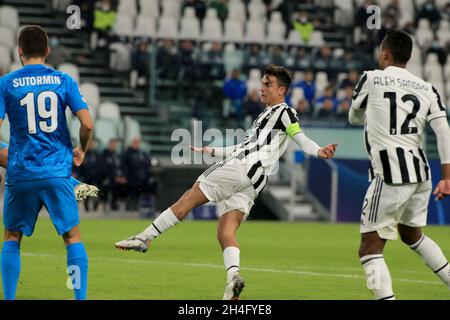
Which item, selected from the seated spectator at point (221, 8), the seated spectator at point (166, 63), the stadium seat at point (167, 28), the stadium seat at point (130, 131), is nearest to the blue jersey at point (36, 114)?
the stadium seat at point (130, 131)

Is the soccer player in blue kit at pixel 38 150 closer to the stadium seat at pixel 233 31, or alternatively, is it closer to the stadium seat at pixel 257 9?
the stadium seat at pixel 233 31

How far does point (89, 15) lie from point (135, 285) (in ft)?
53.7

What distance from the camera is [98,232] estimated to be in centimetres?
1842

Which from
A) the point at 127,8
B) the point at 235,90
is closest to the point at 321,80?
the point at 235,90

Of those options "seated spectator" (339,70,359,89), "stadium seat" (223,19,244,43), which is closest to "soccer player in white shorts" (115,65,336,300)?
"seated spectator" (339,70,359,89)

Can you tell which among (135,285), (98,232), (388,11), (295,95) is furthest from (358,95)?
(388,11)

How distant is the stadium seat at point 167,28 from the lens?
89.1 ft

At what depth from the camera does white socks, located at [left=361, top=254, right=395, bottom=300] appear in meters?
7.79

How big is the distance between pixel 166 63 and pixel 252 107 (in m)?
2.23

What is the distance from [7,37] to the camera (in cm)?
2461

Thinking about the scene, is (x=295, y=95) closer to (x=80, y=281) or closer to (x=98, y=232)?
(x=98, y=232)

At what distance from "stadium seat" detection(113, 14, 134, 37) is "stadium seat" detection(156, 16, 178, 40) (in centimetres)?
71

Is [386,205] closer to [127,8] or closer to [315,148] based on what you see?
[315,148]

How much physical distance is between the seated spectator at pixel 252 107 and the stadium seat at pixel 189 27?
11.2 feet
